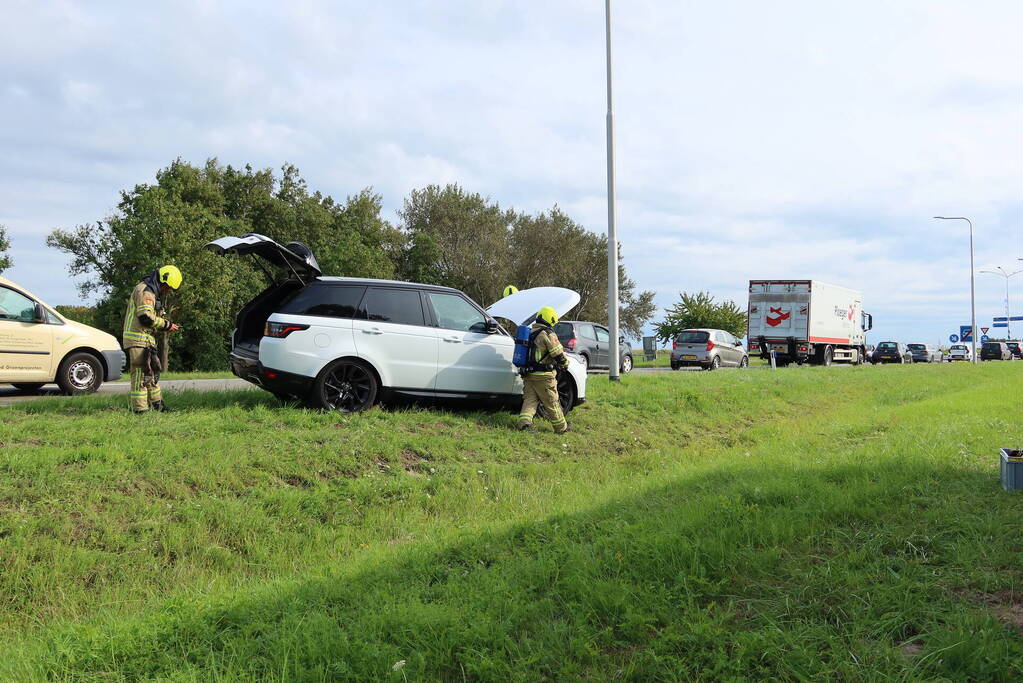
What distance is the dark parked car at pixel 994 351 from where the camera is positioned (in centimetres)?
5656

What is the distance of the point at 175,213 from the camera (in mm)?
24688

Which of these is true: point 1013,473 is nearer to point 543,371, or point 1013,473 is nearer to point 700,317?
point 543,371

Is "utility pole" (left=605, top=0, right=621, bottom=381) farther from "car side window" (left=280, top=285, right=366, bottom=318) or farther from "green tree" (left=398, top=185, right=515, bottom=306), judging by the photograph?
"green tree" (left=398, top=185, right=515, bottom=306)

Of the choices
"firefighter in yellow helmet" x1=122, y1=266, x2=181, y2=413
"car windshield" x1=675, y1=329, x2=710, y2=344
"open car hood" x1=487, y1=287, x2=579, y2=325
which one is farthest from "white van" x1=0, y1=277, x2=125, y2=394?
"car windshield" x1=675, y1=329, x2=710, y2=344

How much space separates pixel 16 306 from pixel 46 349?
79cm

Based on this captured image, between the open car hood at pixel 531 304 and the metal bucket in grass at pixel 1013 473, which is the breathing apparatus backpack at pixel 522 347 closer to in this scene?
the open car hood at pixel 531 304

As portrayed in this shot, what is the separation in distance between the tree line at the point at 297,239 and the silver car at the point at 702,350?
17074 mm

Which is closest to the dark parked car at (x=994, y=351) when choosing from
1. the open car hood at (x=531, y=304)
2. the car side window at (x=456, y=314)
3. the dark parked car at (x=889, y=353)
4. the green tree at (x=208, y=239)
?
the dark parked car at (x=889, y=353)

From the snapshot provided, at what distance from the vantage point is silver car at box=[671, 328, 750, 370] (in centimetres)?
2811

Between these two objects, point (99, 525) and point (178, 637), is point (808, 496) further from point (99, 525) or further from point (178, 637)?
point (99, 525)

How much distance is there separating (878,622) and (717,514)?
177 centimetres

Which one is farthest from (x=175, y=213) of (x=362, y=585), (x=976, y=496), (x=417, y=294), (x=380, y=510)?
(x=976, y=496)

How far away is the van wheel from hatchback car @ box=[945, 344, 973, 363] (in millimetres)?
59732

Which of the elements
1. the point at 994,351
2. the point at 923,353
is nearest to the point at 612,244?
the point at 923,353
